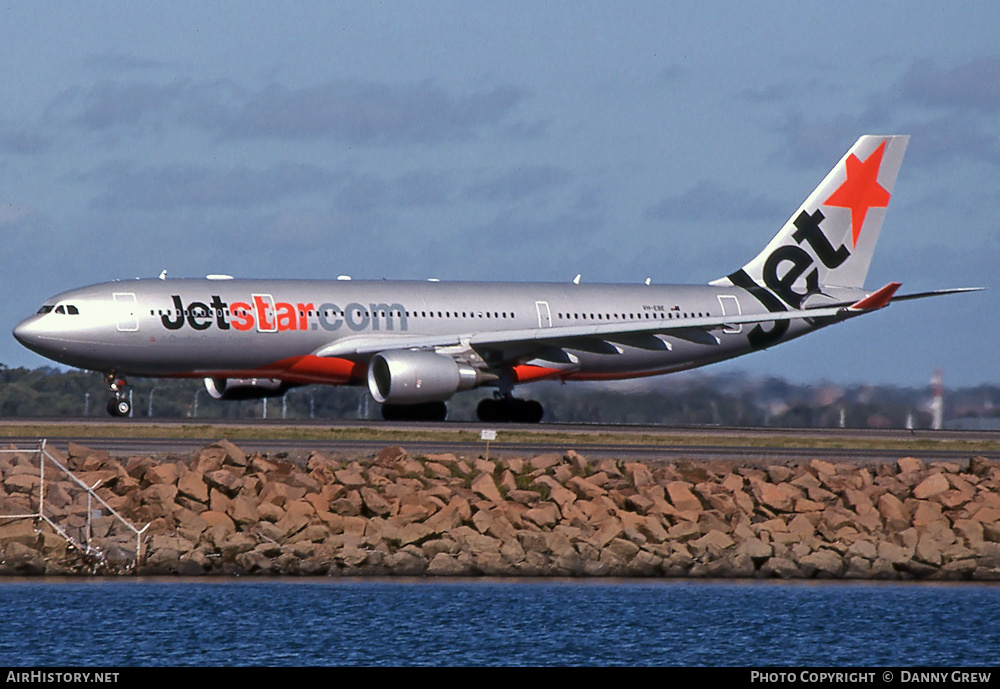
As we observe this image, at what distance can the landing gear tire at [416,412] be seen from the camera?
4525cm

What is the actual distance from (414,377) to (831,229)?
Answer: 709 inches

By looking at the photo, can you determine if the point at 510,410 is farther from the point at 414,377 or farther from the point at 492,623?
the point at 492,623

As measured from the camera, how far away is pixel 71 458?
29.0m

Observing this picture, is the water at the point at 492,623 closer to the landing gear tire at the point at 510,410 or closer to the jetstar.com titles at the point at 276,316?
the jetstar.com titles at the point at 276,316

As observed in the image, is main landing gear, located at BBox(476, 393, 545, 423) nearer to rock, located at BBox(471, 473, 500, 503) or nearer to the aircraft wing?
the aircraft wing

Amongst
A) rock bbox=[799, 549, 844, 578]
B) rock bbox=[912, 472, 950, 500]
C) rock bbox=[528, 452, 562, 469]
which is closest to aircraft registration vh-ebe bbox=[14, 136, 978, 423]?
rock bbox=[528, 452, 562, 469]

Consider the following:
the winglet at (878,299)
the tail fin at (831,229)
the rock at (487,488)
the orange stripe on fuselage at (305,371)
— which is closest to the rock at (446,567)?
the rock at (487,488)

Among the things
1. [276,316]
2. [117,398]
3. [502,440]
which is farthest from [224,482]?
[117,398]

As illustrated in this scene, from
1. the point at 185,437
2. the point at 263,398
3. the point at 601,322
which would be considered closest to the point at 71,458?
the point at 185,437

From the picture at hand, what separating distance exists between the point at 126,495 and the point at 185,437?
8.16 m

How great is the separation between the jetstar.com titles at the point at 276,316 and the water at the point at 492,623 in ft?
61.5

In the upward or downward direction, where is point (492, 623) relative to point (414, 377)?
downward

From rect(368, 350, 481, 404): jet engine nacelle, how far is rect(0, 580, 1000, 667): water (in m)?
17.3

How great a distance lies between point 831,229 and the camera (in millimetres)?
53531
